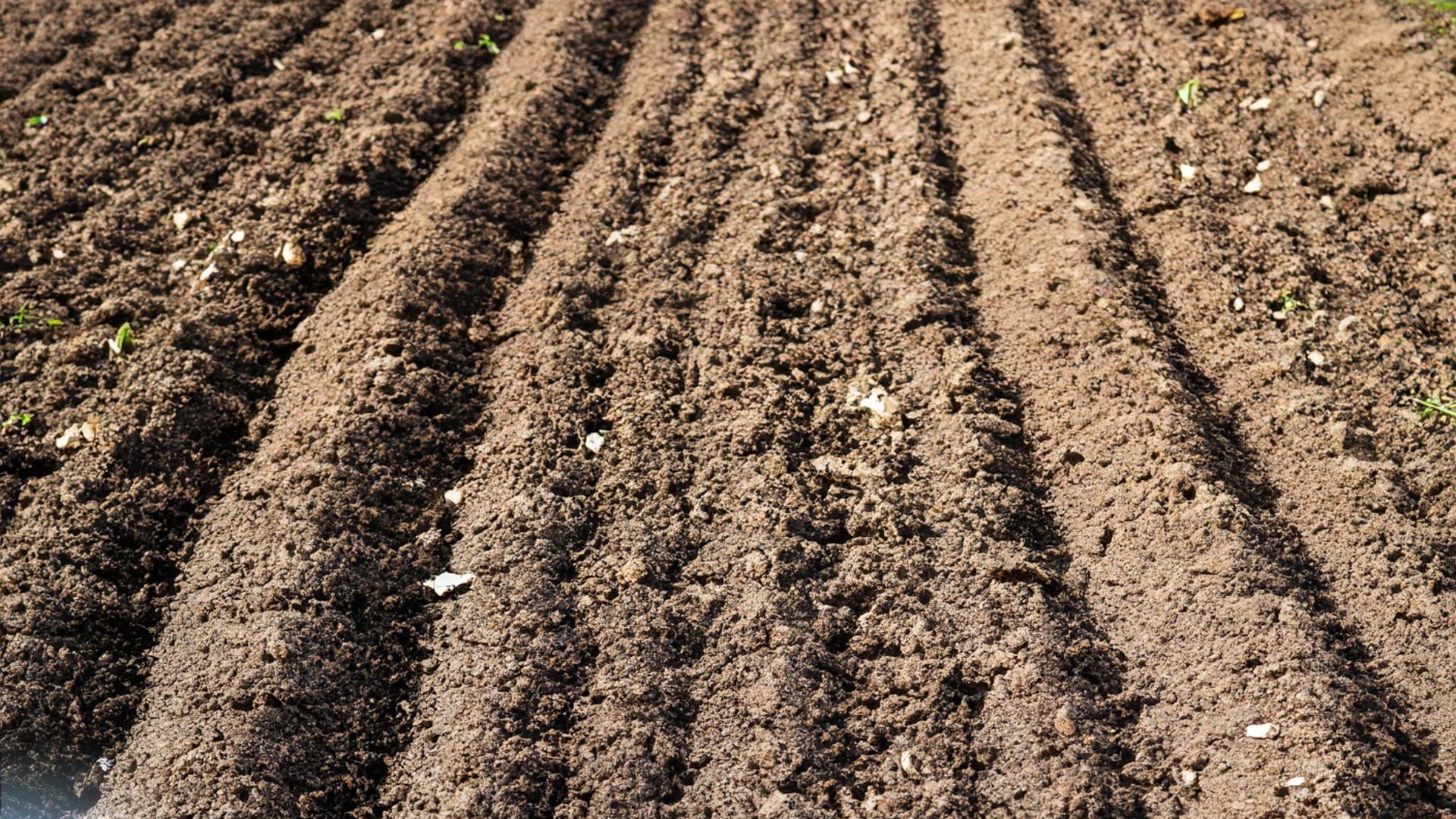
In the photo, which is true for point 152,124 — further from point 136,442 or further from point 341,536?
point 341,536

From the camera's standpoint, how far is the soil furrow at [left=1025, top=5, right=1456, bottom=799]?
2.24 metres

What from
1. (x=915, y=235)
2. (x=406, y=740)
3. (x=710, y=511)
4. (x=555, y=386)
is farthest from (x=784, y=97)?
(x=406, y=740)

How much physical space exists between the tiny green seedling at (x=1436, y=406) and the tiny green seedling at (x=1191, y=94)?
1.10 metres

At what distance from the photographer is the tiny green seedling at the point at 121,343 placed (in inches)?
107

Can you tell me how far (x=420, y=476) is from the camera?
2.48m

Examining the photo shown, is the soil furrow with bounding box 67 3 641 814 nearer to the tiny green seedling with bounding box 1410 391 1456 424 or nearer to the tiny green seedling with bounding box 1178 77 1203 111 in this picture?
the tiny green seedling with bounding box 1178 77 1203 111

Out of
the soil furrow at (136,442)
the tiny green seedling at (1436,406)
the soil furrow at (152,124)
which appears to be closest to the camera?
the soil furrow at (136,442)

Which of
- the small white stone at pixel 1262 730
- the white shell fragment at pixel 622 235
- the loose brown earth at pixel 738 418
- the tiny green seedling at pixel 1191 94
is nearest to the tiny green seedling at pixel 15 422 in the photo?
the loose brown earth at pixel 738 418

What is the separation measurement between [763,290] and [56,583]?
170cm

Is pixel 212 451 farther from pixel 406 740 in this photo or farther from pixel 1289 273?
pixel 1289 273

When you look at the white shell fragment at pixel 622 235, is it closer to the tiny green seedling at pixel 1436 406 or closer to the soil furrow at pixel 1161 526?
the soil furrow at pixel 1161 526

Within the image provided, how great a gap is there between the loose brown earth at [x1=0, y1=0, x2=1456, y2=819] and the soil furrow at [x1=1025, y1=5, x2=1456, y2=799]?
12 millimetres

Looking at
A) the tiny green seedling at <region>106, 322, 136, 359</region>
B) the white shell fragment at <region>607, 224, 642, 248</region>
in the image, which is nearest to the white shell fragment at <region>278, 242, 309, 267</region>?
the tiny green seedling at <region>106, 322, 136, 359</region>

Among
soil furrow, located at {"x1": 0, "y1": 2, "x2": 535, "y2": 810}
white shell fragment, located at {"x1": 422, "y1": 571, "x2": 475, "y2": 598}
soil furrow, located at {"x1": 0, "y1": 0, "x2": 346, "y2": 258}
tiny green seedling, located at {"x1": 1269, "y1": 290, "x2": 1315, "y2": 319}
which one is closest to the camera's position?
soil furrow, located at {"x1": 0, "y1": 2, "x2": 535, "y2": 810}
